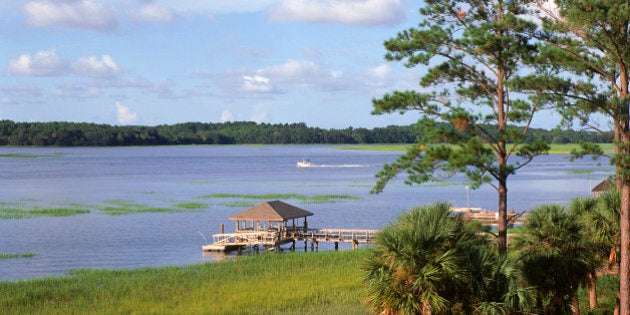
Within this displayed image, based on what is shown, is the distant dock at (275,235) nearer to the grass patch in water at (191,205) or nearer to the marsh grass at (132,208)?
the marsh grass at (132,208)

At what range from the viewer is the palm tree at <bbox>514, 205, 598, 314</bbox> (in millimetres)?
19844

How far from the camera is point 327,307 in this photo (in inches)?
925

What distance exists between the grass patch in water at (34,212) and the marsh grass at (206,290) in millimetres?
25077

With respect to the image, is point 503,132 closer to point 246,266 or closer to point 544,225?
point 544,225

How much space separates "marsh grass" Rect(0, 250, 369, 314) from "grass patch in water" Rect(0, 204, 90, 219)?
25.1m

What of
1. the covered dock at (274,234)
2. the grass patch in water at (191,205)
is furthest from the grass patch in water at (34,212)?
the covered dock at (274,234)

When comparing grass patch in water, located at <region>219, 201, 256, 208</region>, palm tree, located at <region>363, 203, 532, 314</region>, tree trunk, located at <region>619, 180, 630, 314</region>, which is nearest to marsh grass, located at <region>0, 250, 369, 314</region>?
palm tree, located at <region>363, 203, 532, 314</region>

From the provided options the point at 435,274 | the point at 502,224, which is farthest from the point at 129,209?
the point at 435,274

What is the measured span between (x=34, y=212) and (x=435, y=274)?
49726 millimetres

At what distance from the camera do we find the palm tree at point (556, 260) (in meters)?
19.8

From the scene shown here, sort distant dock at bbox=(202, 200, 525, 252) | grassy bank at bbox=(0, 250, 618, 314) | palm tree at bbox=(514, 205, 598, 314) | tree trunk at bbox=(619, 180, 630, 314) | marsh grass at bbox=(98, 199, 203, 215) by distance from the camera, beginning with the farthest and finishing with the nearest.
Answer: marsh grass at bbox=(98, 199, 203, 215), distant dock at bbox=(202, 200, 525, 252), grassy bank at bbox=(0, 250, 618, 314), palm tree at bbox=(514, 205, 598, 314), tree trunk at bbox=(619, 180, 630, 314)

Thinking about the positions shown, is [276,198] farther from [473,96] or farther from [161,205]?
[473,96]

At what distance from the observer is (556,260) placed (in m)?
19.8

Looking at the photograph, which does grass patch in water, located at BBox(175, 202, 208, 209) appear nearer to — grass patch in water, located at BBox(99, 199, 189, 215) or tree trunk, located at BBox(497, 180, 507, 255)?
grass patch in water, located at BBox(99, 199, 189, 215)
